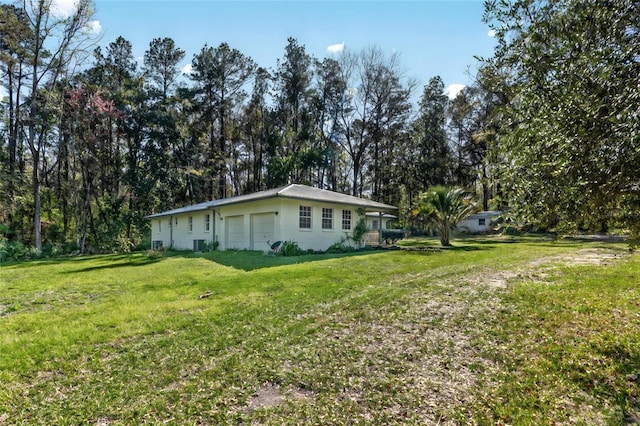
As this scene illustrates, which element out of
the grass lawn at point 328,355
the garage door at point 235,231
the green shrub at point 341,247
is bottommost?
the grass lawn at point 328,355

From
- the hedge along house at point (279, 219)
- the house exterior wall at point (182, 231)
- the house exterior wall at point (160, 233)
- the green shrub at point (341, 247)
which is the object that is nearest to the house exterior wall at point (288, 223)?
the hedge along house at point (279, 219)

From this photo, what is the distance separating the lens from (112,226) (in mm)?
26344

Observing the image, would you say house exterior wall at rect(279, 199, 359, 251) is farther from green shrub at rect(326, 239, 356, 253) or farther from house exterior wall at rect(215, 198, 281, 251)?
house exterior wall at rect(215, 198, 281, 251)

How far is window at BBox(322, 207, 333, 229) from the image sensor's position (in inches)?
686

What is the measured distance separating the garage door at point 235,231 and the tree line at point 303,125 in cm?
1055

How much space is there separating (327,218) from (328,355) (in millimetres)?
13617

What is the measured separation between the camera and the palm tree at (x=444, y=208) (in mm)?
19750

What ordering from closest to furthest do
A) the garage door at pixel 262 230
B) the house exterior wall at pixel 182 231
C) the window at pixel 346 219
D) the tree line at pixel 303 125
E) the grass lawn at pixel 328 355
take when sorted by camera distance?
the grass lawn at pixel 328 355 → the tree line at pixel 303 125 → the garage door at pixel 262 230 → the window at pixel 346 219 → the house exterior wall at pixel 182 231

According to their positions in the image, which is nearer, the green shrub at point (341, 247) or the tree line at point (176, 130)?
the green shrub at point (341, 247)

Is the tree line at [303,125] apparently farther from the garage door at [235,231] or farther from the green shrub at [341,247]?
the garage door at [235,231]

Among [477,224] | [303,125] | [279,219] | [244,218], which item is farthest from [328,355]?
[477,224]

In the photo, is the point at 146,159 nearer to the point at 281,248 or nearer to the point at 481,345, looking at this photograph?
the point at 281,248

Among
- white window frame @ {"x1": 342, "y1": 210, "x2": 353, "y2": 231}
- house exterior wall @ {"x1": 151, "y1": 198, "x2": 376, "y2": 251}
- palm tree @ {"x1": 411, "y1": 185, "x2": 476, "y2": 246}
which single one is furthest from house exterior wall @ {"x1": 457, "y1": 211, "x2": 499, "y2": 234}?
house exterior wall @ {"x1": 151, "y1": 198, "x2": 376, "y2": 251}

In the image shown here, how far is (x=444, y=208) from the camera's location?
64.9 ft
